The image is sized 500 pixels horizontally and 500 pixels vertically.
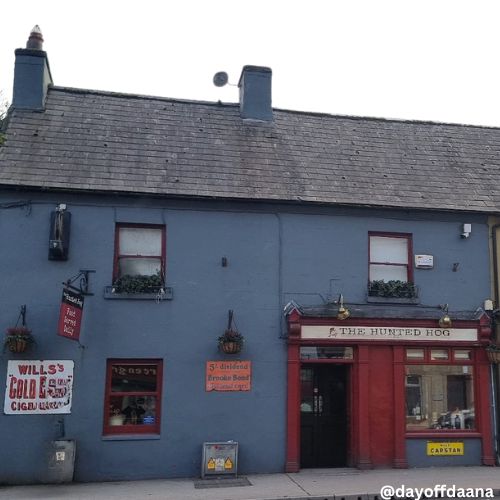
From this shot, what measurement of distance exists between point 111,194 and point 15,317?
9.96 feet

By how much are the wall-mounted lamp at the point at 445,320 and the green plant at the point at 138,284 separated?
19.5 ft

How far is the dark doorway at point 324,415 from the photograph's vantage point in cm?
1209

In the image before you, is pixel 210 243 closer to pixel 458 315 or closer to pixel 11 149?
pixel 11 149

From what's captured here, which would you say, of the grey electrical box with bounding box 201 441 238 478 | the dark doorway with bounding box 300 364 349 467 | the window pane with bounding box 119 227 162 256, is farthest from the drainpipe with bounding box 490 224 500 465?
the window pane with bounding box 119 227 162 256

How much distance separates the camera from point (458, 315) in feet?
40.7

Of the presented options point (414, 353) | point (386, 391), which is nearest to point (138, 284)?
point (386, 391)

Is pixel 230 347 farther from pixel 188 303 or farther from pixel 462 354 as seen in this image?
pixel 462 354

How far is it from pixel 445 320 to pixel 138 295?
642 cm

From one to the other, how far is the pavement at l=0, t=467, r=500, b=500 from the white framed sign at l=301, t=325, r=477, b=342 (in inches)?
105

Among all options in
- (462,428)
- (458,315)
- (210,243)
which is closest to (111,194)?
(210,243)

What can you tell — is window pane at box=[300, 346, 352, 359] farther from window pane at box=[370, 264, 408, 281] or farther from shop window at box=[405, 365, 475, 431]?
window pane at box=[370, 264, 408, 281]

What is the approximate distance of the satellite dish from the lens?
15.6m

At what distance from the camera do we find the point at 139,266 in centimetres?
1176

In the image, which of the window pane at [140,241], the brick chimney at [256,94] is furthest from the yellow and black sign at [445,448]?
the brick chimney at [256,94]
